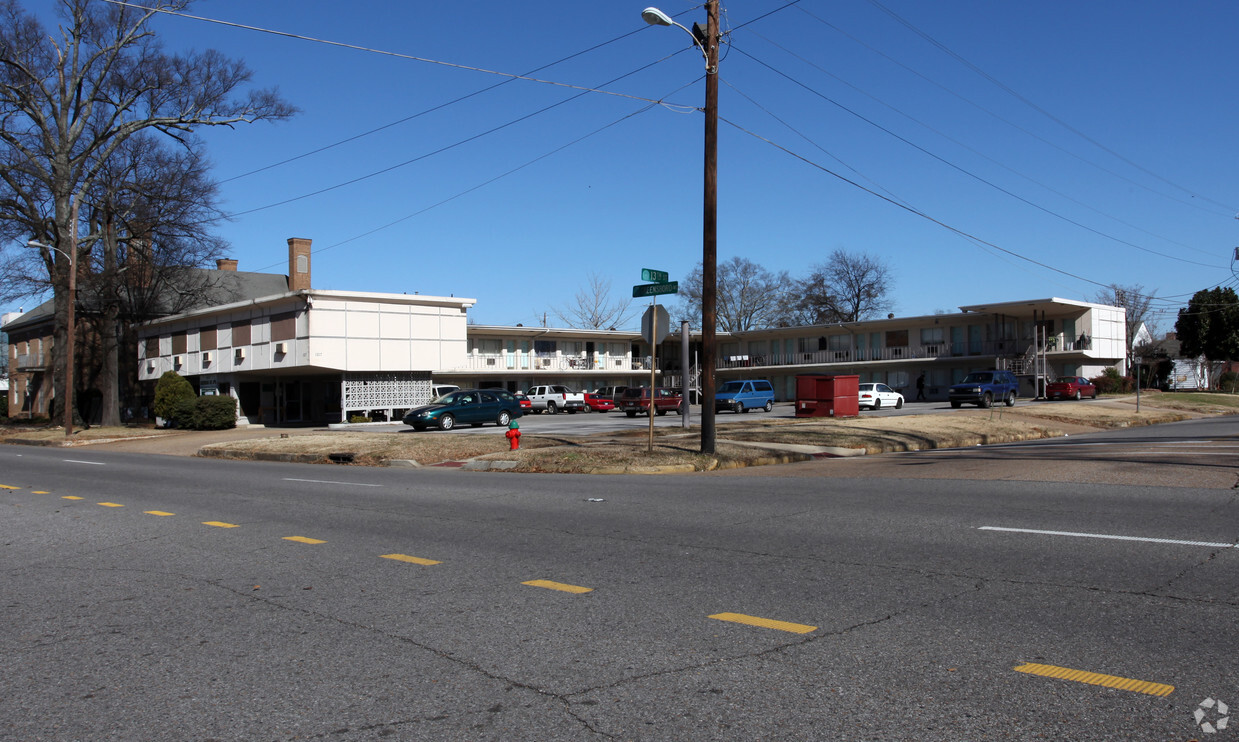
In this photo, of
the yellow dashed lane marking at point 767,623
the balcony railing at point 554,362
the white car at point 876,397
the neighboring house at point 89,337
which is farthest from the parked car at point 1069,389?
the yellow dashed lane marking at point 767,623

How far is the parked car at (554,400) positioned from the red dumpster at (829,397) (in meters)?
25.6

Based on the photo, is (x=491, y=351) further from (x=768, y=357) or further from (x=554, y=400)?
(x=768, y=357)

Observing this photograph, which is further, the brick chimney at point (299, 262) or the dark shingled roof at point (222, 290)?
the brick chimney at point (299, 262)

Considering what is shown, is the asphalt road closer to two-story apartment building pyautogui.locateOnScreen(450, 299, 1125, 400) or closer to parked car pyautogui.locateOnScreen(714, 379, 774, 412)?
parked car pyautogui.locateOnScreen(714, 379, 774, 412)

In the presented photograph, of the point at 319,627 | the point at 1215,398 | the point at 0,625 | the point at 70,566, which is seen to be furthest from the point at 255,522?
the point at 1215,398

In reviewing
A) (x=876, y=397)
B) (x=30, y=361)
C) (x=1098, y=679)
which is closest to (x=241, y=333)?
(x=30, y=361)

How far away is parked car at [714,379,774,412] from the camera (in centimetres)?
4669

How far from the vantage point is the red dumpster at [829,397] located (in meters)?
32.6

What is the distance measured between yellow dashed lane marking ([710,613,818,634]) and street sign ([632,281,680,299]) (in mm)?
11300

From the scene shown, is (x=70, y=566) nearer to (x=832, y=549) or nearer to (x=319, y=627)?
(x=319, y=627)

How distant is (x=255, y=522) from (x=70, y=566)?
2.49 meters

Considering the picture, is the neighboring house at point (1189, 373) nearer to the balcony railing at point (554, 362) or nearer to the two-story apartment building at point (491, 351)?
the two-story apartment building at point (491, 351)

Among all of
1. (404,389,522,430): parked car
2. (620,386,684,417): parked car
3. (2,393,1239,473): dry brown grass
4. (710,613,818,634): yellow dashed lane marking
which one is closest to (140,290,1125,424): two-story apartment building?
(620,386,684,417): parked car

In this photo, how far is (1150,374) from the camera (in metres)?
62.8
